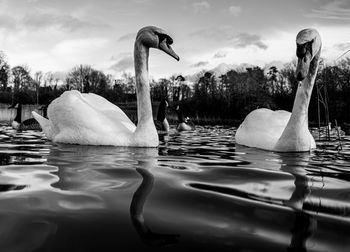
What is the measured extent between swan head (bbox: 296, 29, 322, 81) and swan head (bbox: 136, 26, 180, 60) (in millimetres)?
2122

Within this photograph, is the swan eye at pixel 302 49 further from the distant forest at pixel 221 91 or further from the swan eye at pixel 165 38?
the distant forest at pixel 221 91

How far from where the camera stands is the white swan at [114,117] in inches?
220

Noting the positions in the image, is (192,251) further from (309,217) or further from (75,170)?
(75,170)

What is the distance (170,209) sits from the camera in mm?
1879

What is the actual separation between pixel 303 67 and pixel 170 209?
10.5ft

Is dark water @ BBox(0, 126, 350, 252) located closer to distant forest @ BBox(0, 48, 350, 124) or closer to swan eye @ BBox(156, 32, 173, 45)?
swan eye @ BBox(156, 32, 173, 45)

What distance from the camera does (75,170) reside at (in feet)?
10.2

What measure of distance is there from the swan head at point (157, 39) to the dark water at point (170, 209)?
3.26 m

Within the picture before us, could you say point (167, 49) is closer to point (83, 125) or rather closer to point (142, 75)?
point (142, 75)

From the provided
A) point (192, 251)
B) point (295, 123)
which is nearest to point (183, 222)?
point (192, 251)

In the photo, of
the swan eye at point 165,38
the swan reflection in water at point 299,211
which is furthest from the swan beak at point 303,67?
the swan eye at point 165,38

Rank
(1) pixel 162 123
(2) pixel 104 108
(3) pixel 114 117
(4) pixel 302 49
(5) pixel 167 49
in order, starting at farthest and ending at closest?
1. (1) pixel 162 123
2. (2) pixel 104 108
3. (3) pixel 114 117
4. (5) pixel 167 49
5. (4) pixel 302 49

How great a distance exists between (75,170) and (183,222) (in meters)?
1.71

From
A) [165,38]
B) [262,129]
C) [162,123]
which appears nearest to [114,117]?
[165,38]
